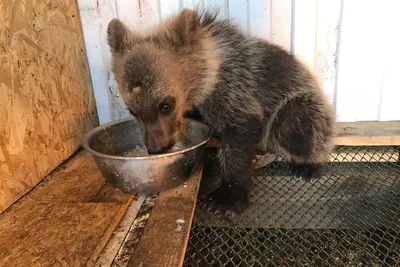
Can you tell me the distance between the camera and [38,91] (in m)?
2.55

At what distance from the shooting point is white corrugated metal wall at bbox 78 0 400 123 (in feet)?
9.55

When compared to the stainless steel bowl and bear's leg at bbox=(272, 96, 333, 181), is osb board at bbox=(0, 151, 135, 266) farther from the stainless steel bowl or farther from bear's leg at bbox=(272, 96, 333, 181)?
bear's leg at bbox=(272, 96, 333, 181)

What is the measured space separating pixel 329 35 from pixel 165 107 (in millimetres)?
1628

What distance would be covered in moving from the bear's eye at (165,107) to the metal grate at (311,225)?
0.75 meters

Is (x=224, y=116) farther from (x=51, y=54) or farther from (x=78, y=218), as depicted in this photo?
(x=51, y=54)

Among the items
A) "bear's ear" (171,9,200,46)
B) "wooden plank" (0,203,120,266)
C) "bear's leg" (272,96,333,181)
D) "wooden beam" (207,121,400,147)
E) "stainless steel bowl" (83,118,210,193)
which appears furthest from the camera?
"wooden beam" (207,121,400,147)

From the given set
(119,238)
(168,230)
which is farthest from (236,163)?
(119,238)

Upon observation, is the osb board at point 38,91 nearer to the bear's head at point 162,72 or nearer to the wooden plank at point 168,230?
the bear's head at point 162,72

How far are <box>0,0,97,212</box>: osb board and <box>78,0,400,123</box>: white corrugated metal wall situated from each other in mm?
215

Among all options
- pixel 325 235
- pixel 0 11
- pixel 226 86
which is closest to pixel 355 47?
pixel 226 86

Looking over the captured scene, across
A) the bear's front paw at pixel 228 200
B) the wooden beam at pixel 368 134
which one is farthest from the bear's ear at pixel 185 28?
the bear's front paw at pixel 228 200

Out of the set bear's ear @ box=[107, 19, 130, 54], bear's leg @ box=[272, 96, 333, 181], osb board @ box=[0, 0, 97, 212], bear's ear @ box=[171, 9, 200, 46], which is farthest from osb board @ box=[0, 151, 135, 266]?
bear's leg @ box=[272, 96, 333, 181]

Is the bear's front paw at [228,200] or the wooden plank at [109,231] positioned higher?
the wooden plank at [109,231]

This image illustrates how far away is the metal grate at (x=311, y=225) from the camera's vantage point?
2244 mm
